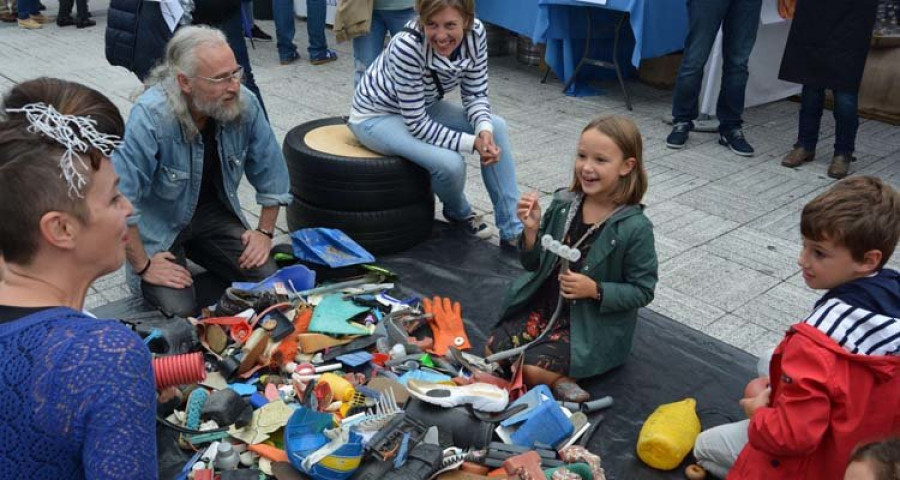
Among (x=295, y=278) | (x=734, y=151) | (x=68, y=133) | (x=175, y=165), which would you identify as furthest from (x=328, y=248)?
(x=734, y=151)

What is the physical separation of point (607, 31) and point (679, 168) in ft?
6.31

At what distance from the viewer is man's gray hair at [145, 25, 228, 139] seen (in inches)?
112

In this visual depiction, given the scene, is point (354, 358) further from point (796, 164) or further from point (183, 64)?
point (796, 164)

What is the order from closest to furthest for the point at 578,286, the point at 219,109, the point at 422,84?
the point at 578,286 < the point at 219,109 < the point at 422,84

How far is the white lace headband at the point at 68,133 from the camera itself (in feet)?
4.24

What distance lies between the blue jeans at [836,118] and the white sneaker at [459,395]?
11.7ft

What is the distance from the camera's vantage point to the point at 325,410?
2.51 metres

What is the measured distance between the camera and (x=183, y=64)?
287 cm

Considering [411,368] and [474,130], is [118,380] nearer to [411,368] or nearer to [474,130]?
[411,368]

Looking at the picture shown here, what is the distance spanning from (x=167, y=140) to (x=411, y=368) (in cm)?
129

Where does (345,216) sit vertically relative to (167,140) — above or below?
below

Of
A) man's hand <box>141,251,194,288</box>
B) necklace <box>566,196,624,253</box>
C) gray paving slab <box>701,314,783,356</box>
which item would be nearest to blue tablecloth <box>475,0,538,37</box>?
gray paving slab <box>701,314,783,356</box>

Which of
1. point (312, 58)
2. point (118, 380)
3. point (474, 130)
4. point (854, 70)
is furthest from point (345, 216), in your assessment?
point (312, 58)

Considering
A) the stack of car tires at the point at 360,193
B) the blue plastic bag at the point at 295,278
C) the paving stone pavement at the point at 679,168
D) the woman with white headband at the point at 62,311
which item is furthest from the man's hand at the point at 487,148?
the woman with white headband at the point at 62,311
